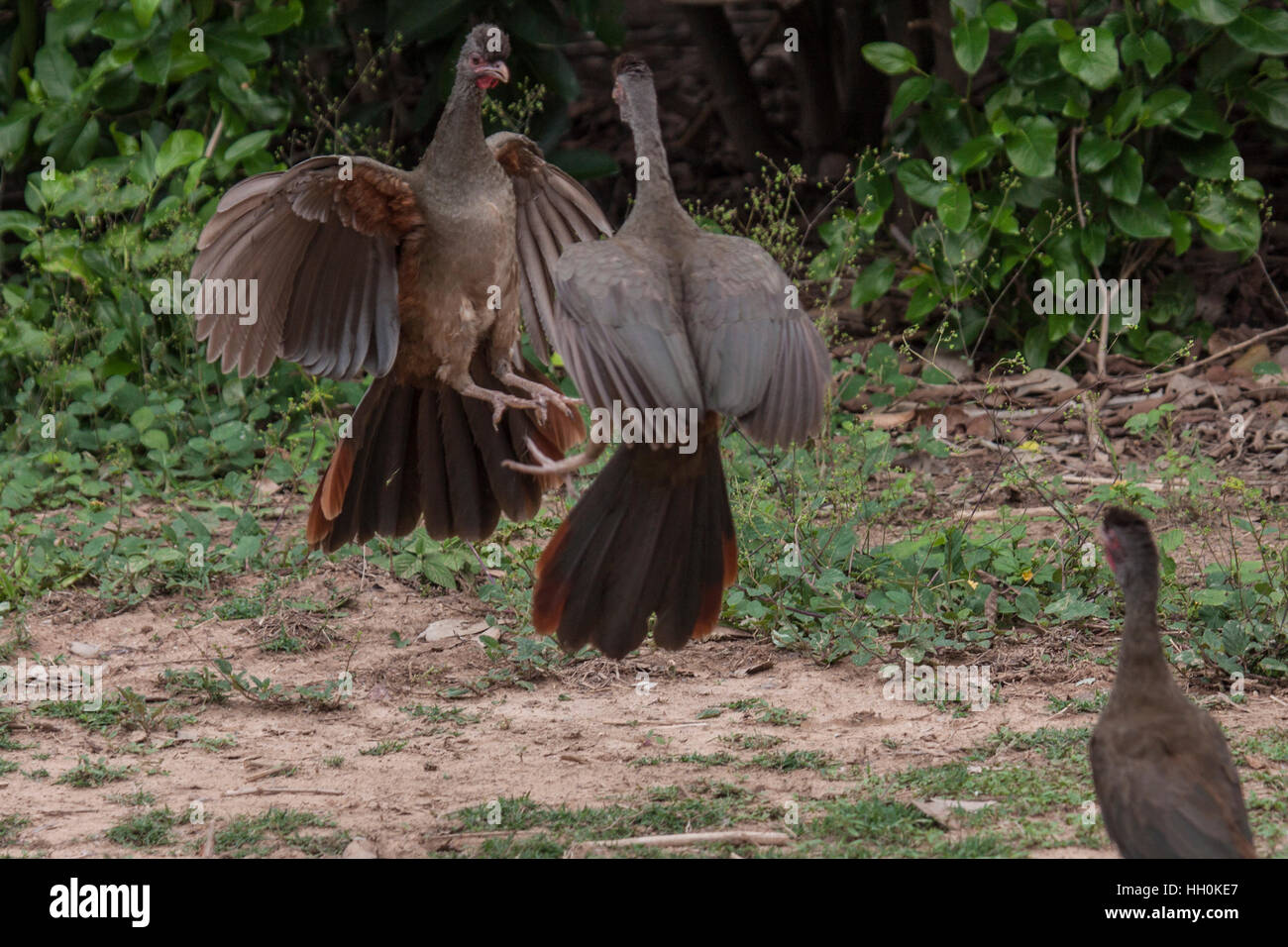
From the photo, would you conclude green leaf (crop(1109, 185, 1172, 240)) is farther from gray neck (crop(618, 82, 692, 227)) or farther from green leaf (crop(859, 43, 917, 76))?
gray neck (crop(618, 82, 692, 227))

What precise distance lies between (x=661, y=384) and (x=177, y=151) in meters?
4.58

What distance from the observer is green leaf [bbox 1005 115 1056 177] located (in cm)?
716

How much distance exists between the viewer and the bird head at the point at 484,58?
4.62 metres

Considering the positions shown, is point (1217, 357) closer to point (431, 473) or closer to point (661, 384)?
point (431, 473)

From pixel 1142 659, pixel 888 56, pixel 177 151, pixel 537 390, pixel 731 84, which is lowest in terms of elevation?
pixel 1142 659

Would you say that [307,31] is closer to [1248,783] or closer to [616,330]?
[616,330]

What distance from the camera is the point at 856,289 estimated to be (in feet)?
26.2

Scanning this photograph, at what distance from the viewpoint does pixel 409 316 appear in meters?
4.84

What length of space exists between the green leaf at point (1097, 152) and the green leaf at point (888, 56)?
0.93m

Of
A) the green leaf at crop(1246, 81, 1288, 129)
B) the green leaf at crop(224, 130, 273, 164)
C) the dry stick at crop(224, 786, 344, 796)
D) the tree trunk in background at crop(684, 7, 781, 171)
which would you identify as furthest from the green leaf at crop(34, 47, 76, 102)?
the green leaf at crop(1246, 81, 1288, 129)

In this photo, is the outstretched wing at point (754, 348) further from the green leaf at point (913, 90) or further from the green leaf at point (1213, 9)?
the green leaf at point (1213, 9)

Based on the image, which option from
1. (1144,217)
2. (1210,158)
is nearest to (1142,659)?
(1144,217)

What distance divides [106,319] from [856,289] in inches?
150

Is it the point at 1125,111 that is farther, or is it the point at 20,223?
the point at 20,223
